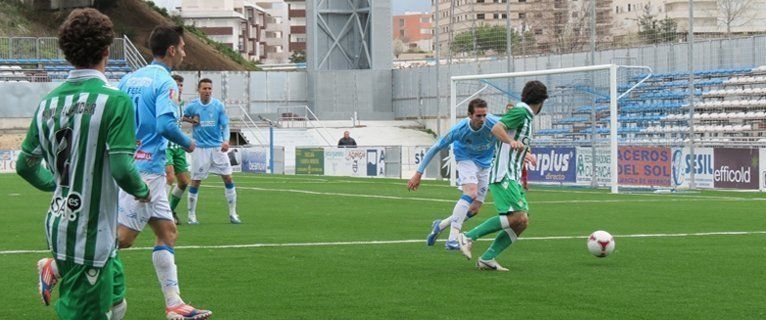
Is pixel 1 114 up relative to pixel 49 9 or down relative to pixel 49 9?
down

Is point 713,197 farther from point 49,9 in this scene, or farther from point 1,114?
point 49,9

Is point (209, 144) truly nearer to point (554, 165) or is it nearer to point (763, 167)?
point (763, 167)

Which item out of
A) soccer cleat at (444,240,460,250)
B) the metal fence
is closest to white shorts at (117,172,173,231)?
soccer cleat at (444,240,460,250)

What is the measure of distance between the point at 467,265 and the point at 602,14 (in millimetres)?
31094

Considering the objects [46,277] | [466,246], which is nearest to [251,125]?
[466,246]

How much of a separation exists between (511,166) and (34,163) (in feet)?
20.9

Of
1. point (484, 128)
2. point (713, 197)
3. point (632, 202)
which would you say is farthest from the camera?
point (713, 197)

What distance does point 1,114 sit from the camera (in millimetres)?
57000

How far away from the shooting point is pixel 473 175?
50.4 feet

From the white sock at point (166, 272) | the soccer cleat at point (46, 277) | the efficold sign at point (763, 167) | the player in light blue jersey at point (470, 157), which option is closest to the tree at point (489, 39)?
the efficold sign at point (763, 167)

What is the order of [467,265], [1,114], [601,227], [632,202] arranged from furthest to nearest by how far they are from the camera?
[1,114], [632,202], [601,227], [467,265]

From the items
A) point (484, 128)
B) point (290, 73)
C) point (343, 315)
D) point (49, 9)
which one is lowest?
point (343, 315)

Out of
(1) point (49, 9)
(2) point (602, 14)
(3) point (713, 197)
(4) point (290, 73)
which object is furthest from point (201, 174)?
(1) point (49, 9)

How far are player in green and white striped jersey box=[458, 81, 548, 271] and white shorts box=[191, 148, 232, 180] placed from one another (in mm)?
7709
